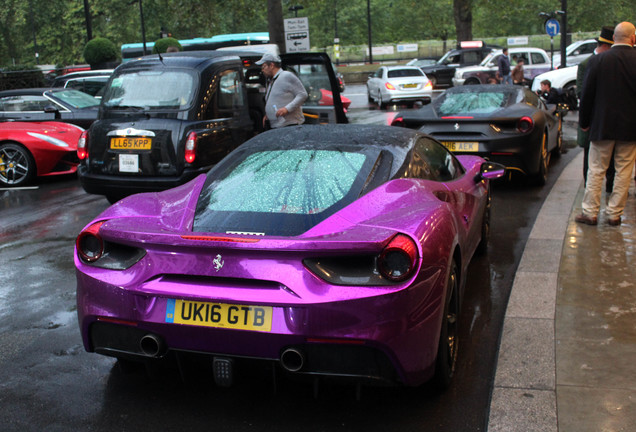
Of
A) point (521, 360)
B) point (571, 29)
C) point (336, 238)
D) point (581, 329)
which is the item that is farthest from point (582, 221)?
point (571, 29)

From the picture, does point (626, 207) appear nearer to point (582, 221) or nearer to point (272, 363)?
point (582, 221)

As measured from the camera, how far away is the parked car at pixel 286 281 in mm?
3182

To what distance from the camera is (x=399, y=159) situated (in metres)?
4.35

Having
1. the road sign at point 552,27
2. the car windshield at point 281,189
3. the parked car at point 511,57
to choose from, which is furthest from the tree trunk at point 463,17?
the car windshield at point 281,189

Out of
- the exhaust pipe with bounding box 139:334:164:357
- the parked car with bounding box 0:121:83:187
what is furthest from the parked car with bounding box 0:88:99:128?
the exhaust pipe with bounding box 139:334:164:357

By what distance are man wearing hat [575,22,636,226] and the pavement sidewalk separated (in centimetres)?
38

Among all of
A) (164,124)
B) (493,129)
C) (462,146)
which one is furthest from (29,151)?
(493,129)

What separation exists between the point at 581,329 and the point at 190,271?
100 inches

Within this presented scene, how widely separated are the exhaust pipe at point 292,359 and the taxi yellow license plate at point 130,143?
5672 mm

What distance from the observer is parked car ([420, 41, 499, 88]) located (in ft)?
118

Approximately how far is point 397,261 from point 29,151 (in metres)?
9.55

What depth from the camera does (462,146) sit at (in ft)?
30.3

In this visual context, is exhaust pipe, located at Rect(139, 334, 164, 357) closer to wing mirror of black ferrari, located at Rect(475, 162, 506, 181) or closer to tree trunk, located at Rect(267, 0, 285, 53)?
wing mirror of black ferrari, located at Rect(475, 162, 506, 181)

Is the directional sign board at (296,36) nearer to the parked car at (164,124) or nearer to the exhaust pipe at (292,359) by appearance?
the parked car at (164,124)
